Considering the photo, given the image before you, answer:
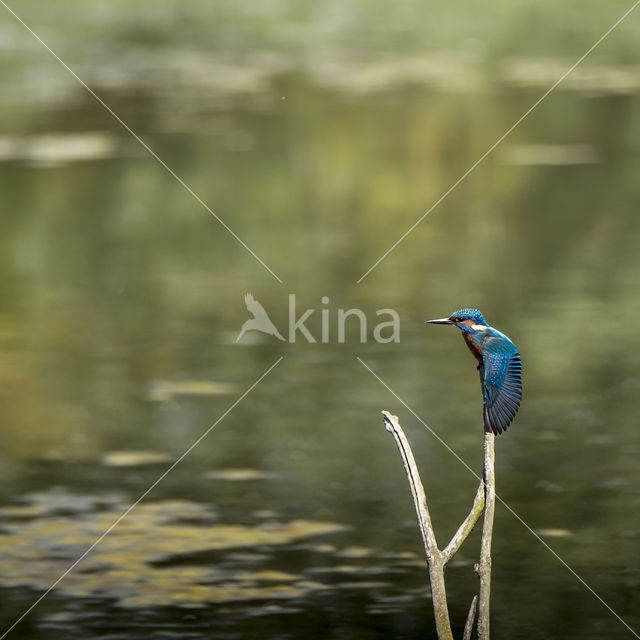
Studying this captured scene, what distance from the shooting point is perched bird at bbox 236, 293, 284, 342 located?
1150cm

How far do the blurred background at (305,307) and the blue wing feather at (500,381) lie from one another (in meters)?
1.58

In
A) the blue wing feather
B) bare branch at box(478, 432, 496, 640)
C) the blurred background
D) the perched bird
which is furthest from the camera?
the perched bird

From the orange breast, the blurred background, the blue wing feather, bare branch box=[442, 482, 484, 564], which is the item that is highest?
the blurred background

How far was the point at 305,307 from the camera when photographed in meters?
12.1

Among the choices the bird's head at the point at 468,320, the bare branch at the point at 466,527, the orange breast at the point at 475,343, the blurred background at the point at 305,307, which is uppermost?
the blurred background at the point at 305,307

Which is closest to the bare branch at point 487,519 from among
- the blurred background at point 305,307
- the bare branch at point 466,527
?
the bare branch at point 466,527

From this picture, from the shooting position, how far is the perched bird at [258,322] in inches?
453

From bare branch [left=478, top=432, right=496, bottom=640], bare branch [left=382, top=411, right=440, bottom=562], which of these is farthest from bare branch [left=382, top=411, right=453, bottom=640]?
bare branch [left=478, top=432, right=496, bottom=640]

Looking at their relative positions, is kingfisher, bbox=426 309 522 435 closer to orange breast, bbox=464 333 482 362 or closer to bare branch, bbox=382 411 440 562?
orange breast, bbox=464 333 482 362

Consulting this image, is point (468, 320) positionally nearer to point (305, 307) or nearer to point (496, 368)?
point (496, 368)

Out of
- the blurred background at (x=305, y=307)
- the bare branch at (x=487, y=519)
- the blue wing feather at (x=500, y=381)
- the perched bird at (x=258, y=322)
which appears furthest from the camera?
the perched bird at (x=258, y=322)

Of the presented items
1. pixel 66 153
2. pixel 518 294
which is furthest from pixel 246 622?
pixel 66 153

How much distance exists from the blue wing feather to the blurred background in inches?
62.3

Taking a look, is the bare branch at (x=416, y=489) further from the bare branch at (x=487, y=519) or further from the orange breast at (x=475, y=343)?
the orange breast at (x=475, y=343)
